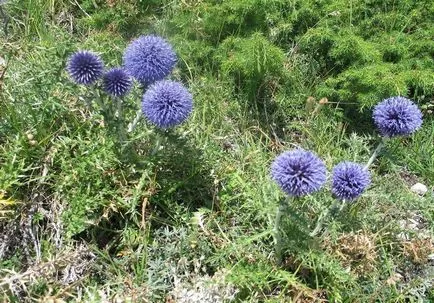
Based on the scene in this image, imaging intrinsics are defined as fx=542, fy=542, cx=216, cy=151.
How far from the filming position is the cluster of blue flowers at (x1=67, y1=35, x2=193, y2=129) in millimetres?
2361

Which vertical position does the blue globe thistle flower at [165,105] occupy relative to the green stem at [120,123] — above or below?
above

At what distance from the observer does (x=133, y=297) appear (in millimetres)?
2312

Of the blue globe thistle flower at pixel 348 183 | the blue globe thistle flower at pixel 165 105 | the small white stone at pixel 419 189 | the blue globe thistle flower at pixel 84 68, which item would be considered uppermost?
the blue globe thistle flower at pixel 84 68

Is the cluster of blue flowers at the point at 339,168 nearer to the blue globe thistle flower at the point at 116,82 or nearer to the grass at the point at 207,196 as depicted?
the grass at the point at 207,196

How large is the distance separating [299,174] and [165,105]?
0.65 metres

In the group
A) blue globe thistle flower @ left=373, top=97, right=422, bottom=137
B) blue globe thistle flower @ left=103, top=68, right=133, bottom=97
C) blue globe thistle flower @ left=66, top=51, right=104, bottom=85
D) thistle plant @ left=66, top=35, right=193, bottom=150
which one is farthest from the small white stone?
blue globe thistle flower @ left=66, top=51, right=104, bottom=85

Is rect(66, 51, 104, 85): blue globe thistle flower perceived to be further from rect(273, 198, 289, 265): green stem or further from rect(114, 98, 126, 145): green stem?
rect(273, 198, 289, 265): green stem

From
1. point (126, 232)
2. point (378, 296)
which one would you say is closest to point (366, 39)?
point (378, 296)

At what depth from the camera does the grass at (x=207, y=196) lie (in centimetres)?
243

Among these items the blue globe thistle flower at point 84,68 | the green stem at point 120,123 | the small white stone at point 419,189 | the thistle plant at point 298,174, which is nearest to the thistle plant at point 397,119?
the thistle plant at point 298,174

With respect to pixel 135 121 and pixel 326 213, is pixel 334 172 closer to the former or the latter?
pixel 326 213

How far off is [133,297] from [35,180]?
29.7 inches

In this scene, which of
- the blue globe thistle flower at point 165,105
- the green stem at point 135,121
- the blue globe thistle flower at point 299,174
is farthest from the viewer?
the green stem at point 135,121

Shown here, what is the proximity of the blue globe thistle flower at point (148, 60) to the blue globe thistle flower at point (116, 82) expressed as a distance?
0.09 m
